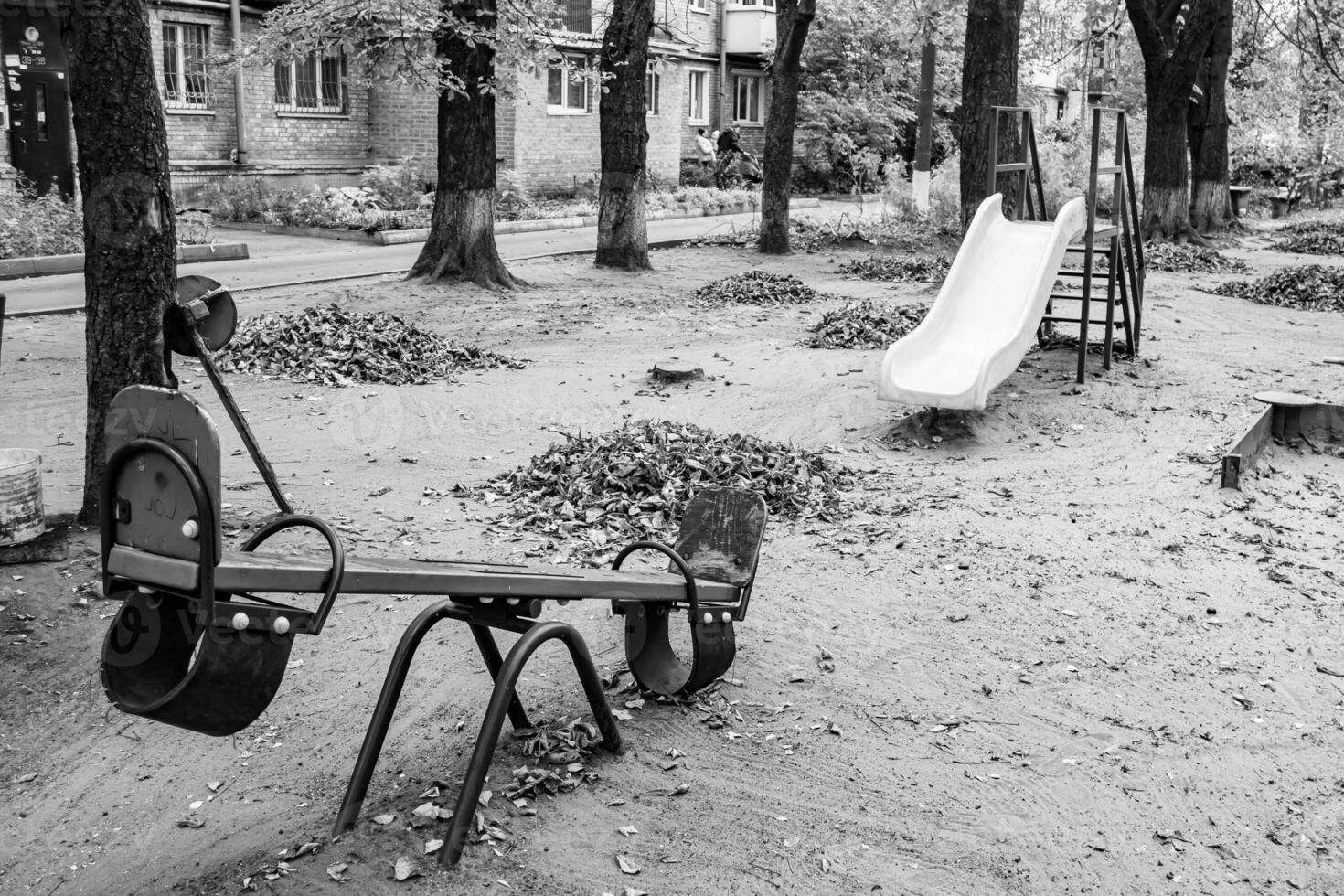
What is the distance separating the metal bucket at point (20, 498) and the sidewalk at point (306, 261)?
26.8 ft

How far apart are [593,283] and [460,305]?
2.87 m

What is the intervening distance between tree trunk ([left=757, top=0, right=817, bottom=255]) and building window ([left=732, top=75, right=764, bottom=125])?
56.3 feet

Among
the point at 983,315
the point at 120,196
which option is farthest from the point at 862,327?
the point at 120,196

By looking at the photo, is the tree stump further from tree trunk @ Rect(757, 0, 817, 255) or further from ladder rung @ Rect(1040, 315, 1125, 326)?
tree trunk @ Rect(757, 0, 817, 255)

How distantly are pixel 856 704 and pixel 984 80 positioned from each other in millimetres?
12124

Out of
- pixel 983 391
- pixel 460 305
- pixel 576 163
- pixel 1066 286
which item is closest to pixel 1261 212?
pixel 576 163

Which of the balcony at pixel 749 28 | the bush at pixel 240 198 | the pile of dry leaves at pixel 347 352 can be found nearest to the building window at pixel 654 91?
the balcony at pixel 749 28

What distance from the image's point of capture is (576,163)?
101 feet

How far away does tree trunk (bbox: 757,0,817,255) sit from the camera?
20.8 m

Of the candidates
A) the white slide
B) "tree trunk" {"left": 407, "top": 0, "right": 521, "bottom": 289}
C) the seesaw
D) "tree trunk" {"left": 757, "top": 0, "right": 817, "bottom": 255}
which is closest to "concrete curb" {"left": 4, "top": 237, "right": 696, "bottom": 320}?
"tree trunk" {"left": 407, "top": 0, "right": 521, "bottom": 289}

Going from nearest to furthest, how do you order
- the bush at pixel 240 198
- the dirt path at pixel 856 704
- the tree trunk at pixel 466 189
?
the dirt path at pixel 856 704 → the tree trunk at pixel 466 189 → the bush at pixel 240 198

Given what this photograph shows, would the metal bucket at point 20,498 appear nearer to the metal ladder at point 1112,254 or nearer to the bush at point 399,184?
the metal ladder at point 1112,254

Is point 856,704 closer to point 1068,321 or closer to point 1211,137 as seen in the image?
point 1068,321

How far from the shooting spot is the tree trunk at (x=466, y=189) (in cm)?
1496
